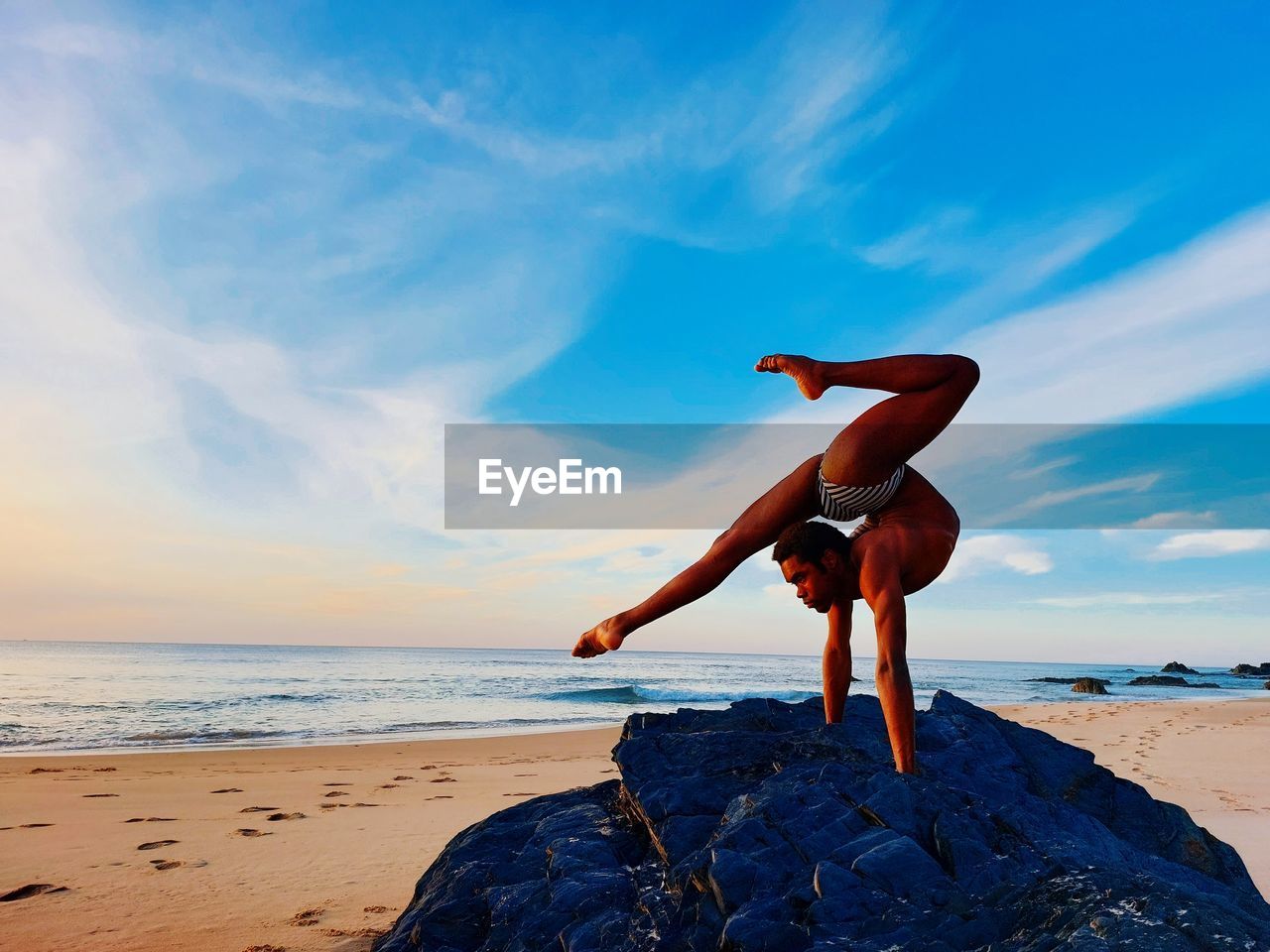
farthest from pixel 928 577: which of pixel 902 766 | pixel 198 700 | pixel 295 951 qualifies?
pixel 198 700

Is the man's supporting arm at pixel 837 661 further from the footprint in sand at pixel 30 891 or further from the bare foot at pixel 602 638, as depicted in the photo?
the footprint in sand at pixel 30 891

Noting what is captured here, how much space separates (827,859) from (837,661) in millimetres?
1702

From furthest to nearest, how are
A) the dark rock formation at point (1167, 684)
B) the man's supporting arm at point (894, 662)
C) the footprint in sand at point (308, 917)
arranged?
1. the dark rock formation at point (1167, 684)
2. the footprint in sand at point (308, 917)
3. the man's supporting arm at point (894, 662)

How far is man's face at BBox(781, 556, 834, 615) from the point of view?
3.76 m

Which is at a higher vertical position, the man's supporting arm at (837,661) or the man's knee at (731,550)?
the man's knee at (731,550)

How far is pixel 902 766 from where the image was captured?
3334 mm

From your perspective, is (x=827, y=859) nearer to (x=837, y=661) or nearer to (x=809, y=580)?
(x=809, y=580)

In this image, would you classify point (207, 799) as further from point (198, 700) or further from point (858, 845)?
point (198, 700)

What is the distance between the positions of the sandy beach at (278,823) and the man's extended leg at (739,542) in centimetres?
211

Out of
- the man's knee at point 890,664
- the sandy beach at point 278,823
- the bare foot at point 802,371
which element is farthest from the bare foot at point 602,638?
the sandy beach at point 278,823

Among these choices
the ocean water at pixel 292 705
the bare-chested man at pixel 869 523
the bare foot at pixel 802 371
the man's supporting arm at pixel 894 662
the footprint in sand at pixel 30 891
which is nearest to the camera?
the man's supporting arm at pixel 894 662

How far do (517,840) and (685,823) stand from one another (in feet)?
3.40

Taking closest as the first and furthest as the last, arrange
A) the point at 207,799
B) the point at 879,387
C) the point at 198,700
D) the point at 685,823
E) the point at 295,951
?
the point at 685,823 → the point at 879,387 → the point at 295,951 → the point at 207,799 → the point at 198,700

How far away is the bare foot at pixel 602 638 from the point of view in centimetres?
392
